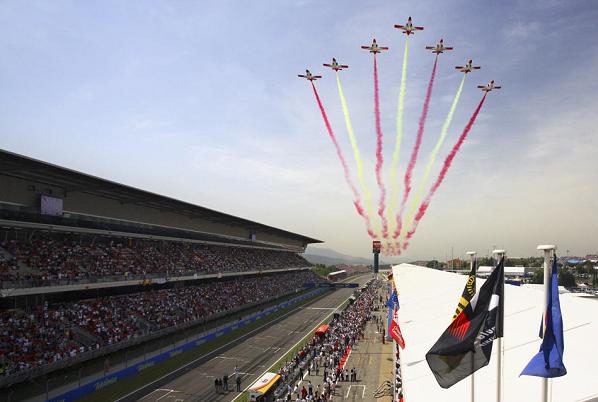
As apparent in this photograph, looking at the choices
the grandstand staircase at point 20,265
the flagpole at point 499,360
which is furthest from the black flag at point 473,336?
the grandstand staircase at point 20,265

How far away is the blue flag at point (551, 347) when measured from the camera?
8.09 metres

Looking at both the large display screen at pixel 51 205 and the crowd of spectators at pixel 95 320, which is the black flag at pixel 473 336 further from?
the large display screen at pixel 51 205

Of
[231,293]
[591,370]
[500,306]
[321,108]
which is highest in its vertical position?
[321,108]

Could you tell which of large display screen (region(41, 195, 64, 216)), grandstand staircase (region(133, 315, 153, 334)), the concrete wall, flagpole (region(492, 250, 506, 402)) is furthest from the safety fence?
flagpole (region(492, 250, 506, 402))

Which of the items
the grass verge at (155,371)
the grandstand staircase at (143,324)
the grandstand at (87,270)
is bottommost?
the grass verge at (155,371)

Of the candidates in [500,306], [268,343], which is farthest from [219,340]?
[500,306]

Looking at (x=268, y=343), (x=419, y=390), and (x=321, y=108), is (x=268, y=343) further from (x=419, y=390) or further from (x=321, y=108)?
(x=419, y=390)

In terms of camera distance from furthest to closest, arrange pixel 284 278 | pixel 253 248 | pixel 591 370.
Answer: pixel 284 278
pixel 253 248
pixel 591 370

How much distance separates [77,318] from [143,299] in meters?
8.29

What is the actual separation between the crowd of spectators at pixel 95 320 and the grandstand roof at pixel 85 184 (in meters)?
9.07

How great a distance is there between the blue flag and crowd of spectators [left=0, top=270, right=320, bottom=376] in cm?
2406

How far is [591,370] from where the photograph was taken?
376 inches

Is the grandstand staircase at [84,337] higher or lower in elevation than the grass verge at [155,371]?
higher

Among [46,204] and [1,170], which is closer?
[1,170]
